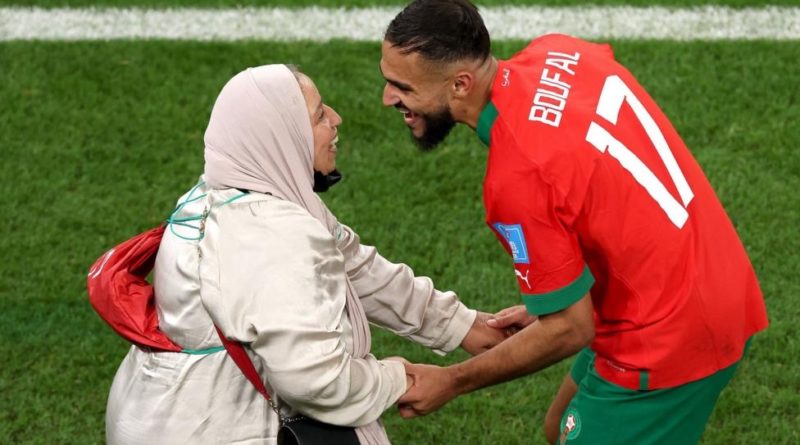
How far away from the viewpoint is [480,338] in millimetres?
4707

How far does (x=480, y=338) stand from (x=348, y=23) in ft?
14.6

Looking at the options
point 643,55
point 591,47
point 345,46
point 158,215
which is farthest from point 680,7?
point 591,47

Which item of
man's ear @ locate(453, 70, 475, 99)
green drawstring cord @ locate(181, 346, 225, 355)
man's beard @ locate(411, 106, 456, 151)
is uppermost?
man's ear @ locate(453, 70, 475, 99)

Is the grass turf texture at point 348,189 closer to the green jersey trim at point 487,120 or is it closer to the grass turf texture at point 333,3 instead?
the grass turf texture at point 333,3

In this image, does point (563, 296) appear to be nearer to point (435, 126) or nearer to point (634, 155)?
point (634, 155)

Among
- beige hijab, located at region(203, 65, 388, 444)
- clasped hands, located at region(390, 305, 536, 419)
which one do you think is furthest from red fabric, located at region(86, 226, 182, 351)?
clasped hands, located at region(390, 305, 536, 419)

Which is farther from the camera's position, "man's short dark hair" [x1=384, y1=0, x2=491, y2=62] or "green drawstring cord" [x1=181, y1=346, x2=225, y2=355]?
"man's short dark hair" [x1=384, y1=0, x2=491, y2=62]

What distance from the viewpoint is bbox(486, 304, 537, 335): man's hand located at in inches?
185

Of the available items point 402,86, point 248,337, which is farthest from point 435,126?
point 248,337

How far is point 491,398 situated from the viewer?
597cm

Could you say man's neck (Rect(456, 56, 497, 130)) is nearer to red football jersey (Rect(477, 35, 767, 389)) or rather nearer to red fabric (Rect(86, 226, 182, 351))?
red football jersey (Rect(477, 35, 767, 389))

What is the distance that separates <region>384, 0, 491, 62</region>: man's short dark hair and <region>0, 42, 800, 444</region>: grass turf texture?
2.11 m

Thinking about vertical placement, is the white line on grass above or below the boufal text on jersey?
below

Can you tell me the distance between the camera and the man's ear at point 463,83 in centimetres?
407
